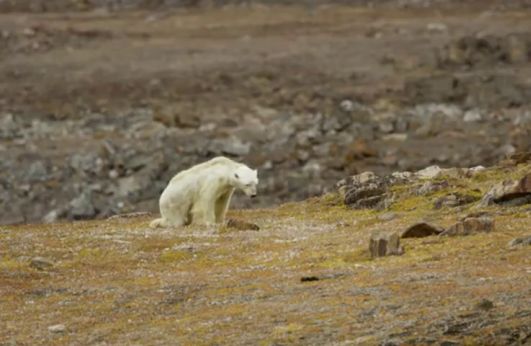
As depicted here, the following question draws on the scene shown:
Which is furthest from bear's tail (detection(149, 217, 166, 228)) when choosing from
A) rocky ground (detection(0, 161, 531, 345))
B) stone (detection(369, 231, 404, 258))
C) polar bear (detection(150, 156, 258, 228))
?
stone (detection(369, 231, 404, 258))

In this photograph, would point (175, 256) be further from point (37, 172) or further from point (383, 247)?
point (37, 172)

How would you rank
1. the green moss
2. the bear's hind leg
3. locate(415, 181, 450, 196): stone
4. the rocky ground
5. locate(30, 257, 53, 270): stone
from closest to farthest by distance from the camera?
the rocky ground < locate(30, 257, 53, 270): stone < the green moss < the bear's hind leg < locate(415, 181, 450, 196): stone

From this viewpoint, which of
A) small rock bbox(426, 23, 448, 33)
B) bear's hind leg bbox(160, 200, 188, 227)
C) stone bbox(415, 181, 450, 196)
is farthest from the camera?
small rock bbox(426, 23, 448, 33)

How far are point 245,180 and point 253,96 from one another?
110 feet

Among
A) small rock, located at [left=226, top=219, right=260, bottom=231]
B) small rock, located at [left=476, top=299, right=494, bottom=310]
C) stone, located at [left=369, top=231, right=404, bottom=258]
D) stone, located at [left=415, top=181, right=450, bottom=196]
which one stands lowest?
small rock, located at [left=226, top=219, right=260, bottom=231]

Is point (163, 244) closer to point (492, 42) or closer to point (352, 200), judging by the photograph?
point (352, 200)

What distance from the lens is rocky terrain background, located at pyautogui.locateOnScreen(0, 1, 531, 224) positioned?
2078 inches

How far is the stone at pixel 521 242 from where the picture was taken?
24297 millimetres

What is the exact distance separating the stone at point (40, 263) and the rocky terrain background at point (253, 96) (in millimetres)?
19527

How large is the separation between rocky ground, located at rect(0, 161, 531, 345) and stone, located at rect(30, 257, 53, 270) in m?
0.03

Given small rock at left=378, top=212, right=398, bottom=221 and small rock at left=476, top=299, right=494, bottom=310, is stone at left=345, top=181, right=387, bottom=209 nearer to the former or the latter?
small rock at left=378, top=212, right=398, bottom=221

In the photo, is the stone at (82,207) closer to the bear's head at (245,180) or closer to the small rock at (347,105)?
the small rock at (347,105)

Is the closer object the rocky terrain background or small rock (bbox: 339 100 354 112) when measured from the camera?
the rocky terrain background

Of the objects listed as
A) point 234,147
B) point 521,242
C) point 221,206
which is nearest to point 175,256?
point 221,206
